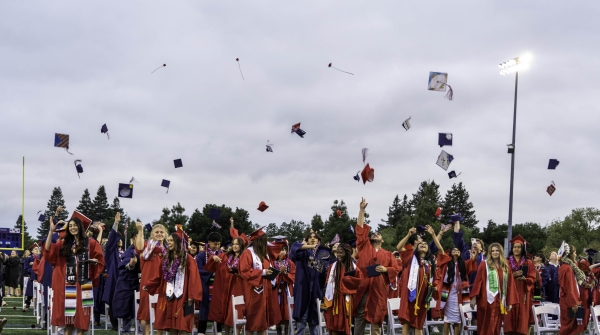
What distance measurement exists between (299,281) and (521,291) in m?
4.27

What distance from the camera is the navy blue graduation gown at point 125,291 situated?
14.3m

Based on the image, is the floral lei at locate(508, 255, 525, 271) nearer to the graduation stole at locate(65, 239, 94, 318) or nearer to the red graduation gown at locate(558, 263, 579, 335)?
the red graduation gown at locate(558, 263, 579, 335)

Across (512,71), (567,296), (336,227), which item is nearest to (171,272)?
(567,296)

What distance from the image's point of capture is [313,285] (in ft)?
51.8

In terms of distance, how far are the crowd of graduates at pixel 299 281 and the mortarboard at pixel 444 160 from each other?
698cm

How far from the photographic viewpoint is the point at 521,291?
1335 cm

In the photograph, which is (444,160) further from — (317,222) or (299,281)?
(317,222)

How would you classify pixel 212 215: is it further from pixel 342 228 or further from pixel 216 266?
pixel 342 228

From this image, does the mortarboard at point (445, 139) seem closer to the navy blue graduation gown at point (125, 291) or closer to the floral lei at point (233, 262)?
the floral lei at point (233, 262)

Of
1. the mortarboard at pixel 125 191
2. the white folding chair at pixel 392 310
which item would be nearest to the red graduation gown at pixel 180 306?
the white folding chair at pixel 392 310

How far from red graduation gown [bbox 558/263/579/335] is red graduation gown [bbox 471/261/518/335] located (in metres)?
2.97

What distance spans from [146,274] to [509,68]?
22.9 metres

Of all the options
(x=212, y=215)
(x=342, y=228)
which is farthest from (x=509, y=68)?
(x=342, y=228)

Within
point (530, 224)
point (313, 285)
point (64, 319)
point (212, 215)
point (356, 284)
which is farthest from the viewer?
point (530, 224)
